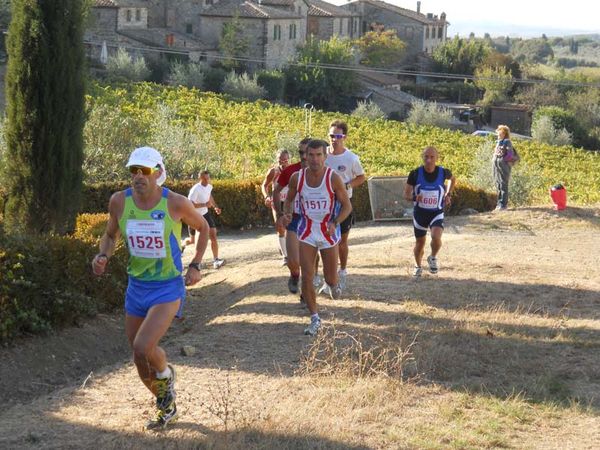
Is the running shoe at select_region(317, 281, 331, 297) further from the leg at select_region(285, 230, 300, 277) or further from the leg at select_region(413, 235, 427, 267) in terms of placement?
the leg at select_region(413, 235, 427, 267)

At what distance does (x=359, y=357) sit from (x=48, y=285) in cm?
378

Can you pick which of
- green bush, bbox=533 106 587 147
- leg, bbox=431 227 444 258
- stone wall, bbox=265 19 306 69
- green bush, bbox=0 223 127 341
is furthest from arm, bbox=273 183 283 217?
stone wall, bbox=265 19 306 69

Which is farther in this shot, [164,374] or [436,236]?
[436,236]

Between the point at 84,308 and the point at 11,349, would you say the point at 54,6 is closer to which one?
the point at 84,308

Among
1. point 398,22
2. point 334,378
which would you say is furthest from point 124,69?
point 334,378

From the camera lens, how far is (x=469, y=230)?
64.8 feet

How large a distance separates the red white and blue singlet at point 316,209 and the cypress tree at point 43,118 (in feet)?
18.3

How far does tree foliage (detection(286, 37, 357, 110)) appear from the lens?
7738 cm

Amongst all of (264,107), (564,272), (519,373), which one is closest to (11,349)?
(519,373)

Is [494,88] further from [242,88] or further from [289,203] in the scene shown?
[289,203]

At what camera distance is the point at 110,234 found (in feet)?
24.0

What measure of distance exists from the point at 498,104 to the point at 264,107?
3017 centimetres

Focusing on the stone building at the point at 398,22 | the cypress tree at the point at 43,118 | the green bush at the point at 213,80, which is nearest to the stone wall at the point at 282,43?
the green bush at the point at 213,80

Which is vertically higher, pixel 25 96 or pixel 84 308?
pixel 25 96
